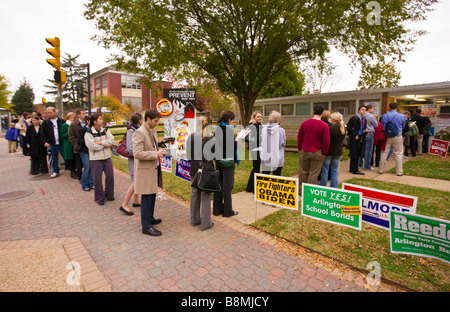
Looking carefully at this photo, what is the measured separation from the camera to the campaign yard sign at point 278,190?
13.8ft

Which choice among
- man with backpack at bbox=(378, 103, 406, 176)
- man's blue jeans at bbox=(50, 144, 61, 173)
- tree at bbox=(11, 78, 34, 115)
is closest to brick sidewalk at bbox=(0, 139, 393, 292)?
man's blue jeans at bbox=(50, 144, 61, 173)

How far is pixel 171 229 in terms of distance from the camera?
4508 mm

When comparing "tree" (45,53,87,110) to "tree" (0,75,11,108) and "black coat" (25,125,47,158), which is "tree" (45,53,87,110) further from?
"black coat" (25,125,47,158)

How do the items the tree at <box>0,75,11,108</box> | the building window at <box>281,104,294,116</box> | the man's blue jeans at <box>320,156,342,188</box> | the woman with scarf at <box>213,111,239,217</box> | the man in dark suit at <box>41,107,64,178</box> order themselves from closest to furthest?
the woman with scarf at <box>213,111,239,217</box> → the man's blue jeans at <box>320,156,342,188</box> → the man in dark suit at <box>41,107,64,178</box> → the building window at <box>281,104,294,116</box> → the tree at <box>0,75,11,108</box>

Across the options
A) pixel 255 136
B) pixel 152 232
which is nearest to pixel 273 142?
pixel 255 136

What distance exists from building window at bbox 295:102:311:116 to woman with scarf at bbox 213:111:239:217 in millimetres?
12993

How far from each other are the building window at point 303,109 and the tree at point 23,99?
6209 cm

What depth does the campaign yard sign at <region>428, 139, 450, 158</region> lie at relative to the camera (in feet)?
33.5

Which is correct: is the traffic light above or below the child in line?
above

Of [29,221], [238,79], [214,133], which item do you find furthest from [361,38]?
[29,221]

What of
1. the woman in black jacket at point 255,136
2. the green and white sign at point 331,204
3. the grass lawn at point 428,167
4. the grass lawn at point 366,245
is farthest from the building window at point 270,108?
the green and white sign at point 331,204
